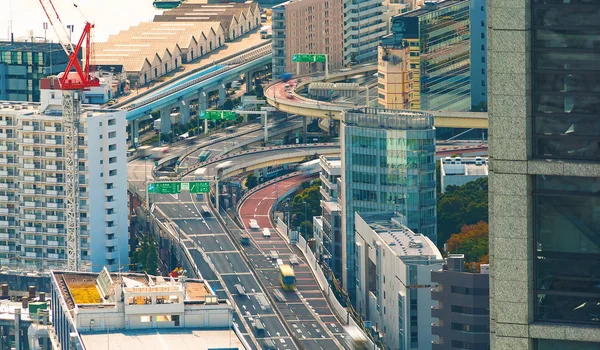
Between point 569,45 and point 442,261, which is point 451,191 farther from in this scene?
point 569,45

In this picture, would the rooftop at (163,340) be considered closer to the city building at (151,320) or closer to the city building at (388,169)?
the city building at (151,320)

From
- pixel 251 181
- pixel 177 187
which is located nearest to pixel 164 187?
pixel 177 187

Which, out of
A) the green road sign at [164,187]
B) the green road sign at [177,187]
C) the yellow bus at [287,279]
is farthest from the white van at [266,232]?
the yellow bus at [287,279]

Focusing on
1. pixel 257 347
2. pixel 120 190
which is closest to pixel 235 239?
pixel 120 190

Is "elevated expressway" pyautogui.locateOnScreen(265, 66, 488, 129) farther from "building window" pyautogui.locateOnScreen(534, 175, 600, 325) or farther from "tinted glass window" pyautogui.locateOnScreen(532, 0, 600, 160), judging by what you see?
"tinted glass window" pyautogui.locateOnScreen(532, 0, 600, 160)

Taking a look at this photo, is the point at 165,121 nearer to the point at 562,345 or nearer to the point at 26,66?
the point at 26,66

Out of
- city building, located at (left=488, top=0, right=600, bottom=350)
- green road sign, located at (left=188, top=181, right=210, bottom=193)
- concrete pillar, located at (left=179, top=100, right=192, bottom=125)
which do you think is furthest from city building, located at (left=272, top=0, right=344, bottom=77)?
city building, located at (left=488, top=0, right=600, bottom=350)

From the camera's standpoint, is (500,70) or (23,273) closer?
(500,70)
